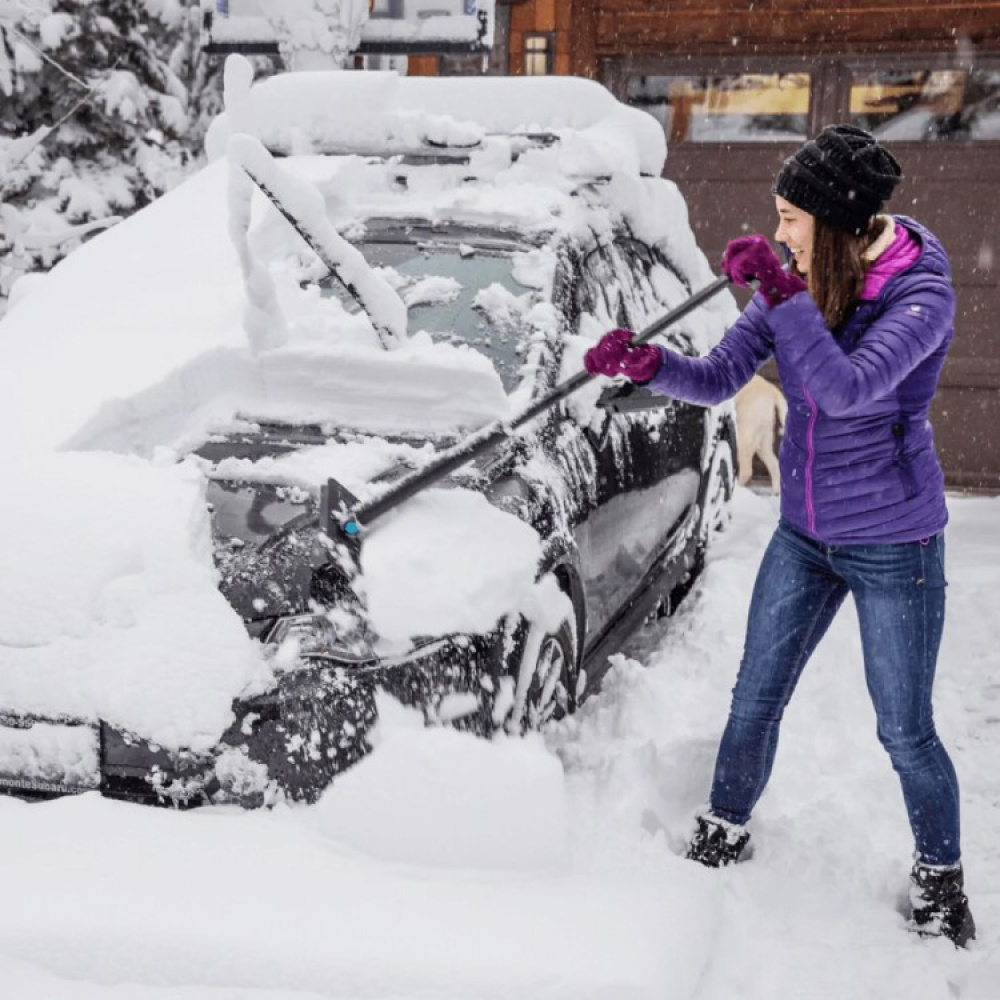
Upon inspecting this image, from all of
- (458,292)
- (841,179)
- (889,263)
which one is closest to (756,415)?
(458,292)

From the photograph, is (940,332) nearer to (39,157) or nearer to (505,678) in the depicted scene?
(505,678)

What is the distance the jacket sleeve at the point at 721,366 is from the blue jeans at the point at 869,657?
0.38m

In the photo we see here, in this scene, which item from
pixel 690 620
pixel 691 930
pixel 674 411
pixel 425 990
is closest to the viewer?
pixel 425 990

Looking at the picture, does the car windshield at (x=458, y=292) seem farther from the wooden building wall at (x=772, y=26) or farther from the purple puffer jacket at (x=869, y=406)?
the wooden building wall at (x=772, y=26)

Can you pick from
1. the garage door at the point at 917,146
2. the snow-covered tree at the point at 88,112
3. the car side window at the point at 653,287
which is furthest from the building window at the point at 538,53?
the car side window at the point at 653,287

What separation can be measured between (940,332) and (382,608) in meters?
1.32

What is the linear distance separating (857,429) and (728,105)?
7.04 meters

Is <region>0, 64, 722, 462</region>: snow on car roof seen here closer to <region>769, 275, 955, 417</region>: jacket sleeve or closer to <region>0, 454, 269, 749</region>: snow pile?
<region>0, 454, 269, 749</region>: snow pile

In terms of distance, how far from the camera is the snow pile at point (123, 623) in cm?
255

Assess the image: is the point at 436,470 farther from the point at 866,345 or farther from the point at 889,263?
the point at 889,263

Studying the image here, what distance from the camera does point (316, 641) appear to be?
263cm

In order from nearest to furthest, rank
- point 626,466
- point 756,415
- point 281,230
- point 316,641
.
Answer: point 316,641, point 626,466, point 281,230, point 756,415

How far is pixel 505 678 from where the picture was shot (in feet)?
9.79

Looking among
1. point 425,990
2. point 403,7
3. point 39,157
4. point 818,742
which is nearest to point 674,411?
point 818,742
